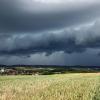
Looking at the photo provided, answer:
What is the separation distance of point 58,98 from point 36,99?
151 cm

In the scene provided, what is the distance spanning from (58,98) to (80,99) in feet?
4.84

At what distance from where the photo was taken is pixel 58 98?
1891 cm

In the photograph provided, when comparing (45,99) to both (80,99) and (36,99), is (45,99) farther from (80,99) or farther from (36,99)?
(80,99)

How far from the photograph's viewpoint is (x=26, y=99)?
18.8 metres

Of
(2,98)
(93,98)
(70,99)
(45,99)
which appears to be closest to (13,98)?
(2,98)

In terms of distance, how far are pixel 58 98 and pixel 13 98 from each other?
3.05m

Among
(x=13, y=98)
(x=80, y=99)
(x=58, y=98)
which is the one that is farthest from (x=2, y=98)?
(x=80, y=99)

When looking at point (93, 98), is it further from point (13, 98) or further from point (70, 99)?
point (13, 98)

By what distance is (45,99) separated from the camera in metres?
18.7

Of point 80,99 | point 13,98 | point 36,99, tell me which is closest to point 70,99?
point 80,99

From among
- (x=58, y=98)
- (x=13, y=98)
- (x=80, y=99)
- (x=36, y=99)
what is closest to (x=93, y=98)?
(x=80, y=99)

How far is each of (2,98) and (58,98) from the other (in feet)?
12.2

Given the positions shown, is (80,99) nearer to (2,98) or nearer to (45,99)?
(45,99)

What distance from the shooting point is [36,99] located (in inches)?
729
